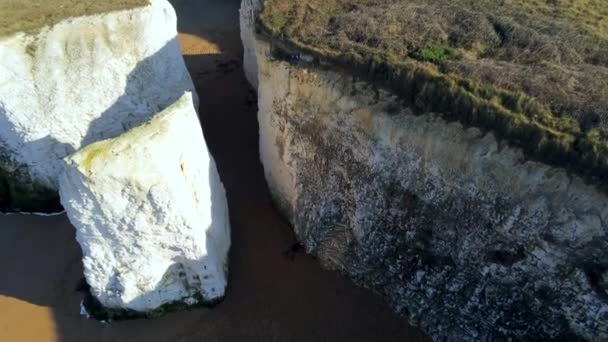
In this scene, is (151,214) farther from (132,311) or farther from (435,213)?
(435,213)

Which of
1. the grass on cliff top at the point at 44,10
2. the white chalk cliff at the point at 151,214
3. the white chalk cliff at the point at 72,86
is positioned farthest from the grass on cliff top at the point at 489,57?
the grass on cliff top at the point at 44,10

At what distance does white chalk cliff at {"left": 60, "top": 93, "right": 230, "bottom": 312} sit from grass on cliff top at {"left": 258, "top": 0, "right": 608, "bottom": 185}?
4.49 metres

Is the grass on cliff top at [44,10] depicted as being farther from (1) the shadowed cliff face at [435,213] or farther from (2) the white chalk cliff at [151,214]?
(2) the white chalk cliff at [151,214]

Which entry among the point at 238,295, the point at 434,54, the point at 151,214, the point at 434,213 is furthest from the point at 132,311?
the point at 434,54

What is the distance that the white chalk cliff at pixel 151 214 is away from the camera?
1094cm

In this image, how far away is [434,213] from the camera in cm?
1147

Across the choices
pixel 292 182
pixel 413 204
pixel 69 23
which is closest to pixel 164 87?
pixel 69 23

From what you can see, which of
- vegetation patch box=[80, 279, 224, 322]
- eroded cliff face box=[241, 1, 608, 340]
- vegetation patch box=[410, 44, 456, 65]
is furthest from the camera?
vegetation patch box=[80, 279, 224, 322]

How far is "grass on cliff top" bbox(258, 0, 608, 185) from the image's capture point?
33.6ft

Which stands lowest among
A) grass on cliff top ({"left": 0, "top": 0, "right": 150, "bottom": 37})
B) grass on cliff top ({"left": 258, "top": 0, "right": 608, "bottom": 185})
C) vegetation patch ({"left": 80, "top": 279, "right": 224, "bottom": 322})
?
vegetation patch ({"left": 80, "top": 279, "right": 224, "bottom": 322})

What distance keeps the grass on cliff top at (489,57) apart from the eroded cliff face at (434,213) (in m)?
0.43

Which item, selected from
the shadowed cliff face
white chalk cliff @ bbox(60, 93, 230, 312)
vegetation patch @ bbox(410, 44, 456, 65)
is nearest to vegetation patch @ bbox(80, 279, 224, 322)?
white chalk cliff @ bbox(60, 93, 230, 312)

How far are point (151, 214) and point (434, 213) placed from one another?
258 inches

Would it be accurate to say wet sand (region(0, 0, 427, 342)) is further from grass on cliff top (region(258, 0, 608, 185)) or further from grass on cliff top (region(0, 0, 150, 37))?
grass on cliff top (region(0, 0, 150, 37))
